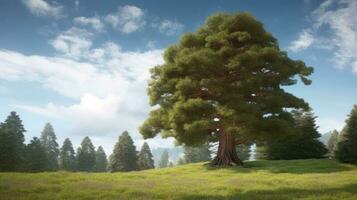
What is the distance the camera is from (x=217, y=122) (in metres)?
35.7

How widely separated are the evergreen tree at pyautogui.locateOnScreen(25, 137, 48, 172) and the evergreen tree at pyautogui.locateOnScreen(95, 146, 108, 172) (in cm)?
2984

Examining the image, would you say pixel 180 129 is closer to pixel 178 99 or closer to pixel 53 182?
pixel 178 99

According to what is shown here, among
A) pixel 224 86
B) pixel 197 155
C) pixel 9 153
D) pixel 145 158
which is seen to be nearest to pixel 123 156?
pixel 145 158

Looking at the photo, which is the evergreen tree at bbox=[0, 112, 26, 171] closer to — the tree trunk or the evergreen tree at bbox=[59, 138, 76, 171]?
the evergreen tree at bbox=[59, 138, 76, 171]

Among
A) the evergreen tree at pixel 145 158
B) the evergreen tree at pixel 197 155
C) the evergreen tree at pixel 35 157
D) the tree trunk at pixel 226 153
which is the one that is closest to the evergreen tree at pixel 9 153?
the evergreen tree at pixel 35 157

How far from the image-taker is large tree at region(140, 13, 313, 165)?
34438 mm

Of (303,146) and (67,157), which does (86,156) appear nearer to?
(67,157)

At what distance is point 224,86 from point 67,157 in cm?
7326

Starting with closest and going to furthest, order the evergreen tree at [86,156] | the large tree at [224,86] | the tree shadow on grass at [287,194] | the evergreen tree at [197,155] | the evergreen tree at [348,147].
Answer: the tree shadow on grass at [287,194]
the large tree at [224,86]
the evergreen tree at [348,147]
the evergreen tree at [86,156]
the evergreen tree at [197,155]

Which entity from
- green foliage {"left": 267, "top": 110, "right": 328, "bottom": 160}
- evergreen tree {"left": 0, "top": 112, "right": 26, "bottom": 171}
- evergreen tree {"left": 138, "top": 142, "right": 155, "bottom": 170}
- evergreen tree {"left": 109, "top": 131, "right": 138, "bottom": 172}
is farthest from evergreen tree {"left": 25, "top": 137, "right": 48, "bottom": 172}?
green foliage {"left": 267, "top": 110, "right": 328, "bottom": 160}

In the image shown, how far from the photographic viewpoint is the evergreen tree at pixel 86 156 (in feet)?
316

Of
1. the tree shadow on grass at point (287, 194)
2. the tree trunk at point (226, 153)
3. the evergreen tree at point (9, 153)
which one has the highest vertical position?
the evergreen tree at point (9, 153)

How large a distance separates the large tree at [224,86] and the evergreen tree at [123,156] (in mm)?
46921

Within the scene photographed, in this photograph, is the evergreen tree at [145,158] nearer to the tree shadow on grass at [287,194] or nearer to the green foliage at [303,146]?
the green foliage at [303,146]
